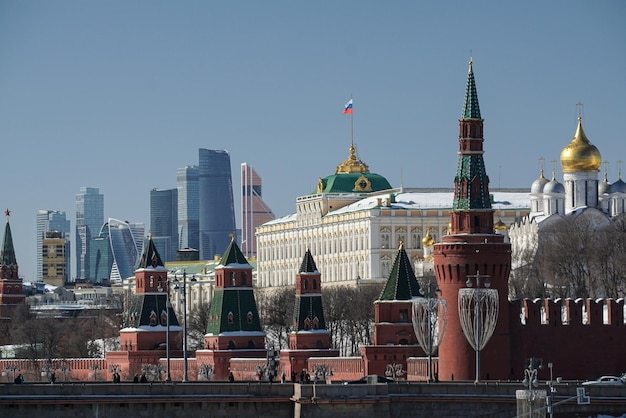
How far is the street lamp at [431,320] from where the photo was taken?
120m

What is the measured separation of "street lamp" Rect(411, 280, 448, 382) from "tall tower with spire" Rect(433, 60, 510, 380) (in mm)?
399

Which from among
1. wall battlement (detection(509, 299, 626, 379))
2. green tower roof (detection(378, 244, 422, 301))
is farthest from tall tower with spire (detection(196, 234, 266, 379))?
wall battlement (detection(509, 299, 626, 379))

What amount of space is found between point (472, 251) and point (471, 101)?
23.6ft

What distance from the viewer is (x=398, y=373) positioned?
133 meters

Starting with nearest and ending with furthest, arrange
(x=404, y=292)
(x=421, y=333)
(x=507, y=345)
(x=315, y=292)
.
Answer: (x=507, y=345) → (x=421, y=333) → (x=404, y=292) → (x=315, y=292)

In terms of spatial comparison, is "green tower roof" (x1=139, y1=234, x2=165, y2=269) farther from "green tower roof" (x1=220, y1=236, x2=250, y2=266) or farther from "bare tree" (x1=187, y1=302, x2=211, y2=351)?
"bare tree" (x1=187, y1=302, x2=211, y2=351)

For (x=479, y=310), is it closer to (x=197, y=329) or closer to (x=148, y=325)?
(x=148, y=325)

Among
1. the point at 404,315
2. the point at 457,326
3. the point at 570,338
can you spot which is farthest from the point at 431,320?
the point at 404,315

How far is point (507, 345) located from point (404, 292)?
19.8 metres

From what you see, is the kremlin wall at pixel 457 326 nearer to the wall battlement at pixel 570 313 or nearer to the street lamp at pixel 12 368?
the wall battlement at pixel 570 313

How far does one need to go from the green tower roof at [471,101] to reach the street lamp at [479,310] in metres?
7.60

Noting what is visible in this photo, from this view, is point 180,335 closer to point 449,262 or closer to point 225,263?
point 225,263

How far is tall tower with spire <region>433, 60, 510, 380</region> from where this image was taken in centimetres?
12000

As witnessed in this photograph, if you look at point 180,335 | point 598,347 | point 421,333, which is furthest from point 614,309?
point 180,335
